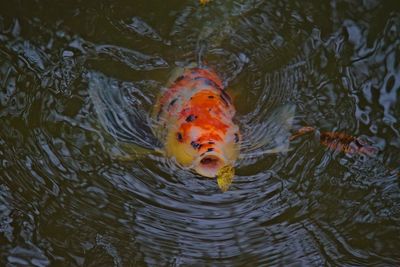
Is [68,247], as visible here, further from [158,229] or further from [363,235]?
[363,235]

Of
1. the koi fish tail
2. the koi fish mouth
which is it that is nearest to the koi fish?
the koi fish mouth

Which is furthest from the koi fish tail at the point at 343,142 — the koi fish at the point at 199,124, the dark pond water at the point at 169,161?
the koi fish at the point at 199,124

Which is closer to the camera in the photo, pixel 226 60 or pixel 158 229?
pixel 158 229

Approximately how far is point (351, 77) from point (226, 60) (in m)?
0.79

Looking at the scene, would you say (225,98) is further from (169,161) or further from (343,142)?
(343,142)

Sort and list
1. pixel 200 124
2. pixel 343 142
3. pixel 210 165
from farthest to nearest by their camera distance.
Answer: pixel 343 142 → pixel 200 124 → pixel 210 165

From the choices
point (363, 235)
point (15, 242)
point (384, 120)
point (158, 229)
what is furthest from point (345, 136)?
point (15, 242)

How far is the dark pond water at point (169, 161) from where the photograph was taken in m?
3.11

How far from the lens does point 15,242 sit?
10.1 ft

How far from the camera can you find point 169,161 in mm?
3391

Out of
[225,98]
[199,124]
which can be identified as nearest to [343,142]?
[225,98]

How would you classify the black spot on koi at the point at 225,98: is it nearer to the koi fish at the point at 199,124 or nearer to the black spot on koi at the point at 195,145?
the koi fish at the point at 199,124

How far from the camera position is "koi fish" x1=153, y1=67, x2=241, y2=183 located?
10.7 ft

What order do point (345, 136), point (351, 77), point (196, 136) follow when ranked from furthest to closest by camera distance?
point (351, 77)
point (345, 136)
point (196, 136)
